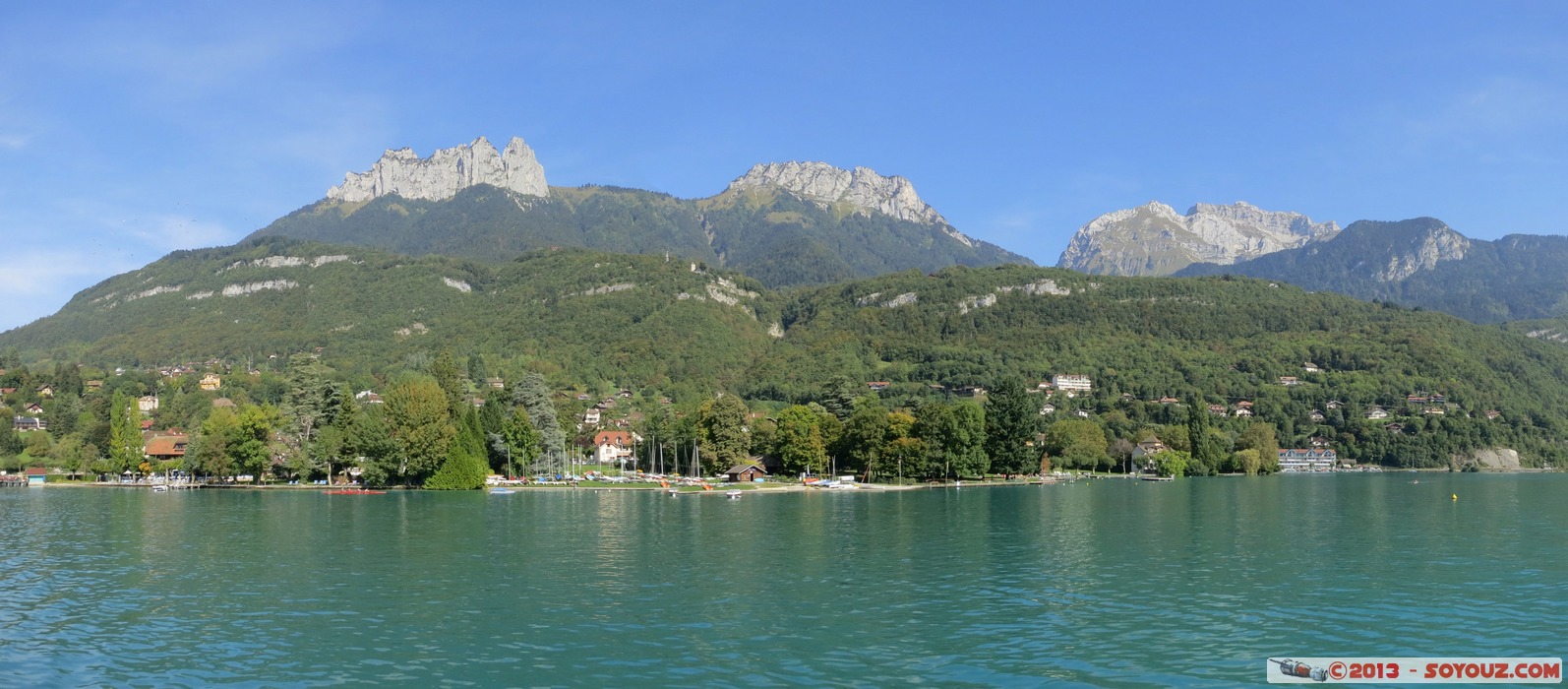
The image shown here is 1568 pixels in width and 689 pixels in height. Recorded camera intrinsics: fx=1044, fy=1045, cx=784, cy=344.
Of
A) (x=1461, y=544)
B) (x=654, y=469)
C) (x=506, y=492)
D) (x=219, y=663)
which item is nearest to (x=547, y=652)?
(x=219, y=663)

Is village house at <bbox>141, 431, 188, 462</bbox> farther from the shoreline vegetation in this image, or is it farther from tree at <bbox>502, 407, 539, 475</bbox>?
tree at <bbox>502, 407, 539, 475</bbox>

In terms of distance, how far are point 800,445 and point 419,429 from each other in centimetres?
3671

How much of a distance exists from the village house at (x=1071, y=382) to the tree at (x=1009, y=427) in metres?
68.8

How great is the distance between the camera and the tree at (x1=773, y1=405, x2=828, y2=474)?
104750 mm

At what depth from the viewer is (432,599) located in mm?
29312

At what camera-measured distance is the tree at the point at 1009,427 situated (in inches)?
4240

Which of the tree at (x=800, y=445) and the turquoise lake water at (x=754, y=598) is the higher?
the tree at (x=800, y=445)

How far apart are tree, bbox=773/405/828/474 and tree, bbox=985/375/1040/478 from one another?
57.8 feet

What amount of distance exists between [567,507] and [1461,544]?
160 feet

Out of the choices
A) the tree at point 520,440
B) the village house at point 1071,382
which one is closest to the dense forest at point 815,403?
the tree at point 520,440

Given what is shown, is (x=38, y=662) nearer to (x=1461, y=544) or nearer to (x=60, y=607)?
(x=60, y=607)

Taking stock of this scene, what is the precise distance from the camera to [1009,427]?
107938mm

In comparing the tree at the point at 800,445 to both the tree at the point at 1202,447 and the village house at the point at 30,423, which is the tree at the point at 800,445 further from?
the village house at the point at 30,423

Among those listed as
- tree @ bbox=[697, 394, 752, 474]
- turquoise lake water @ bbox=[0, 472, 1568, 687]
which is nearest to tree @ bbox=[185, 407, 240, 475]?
turquoise lake water @ bbox=[0, 472, 1568, 687]
